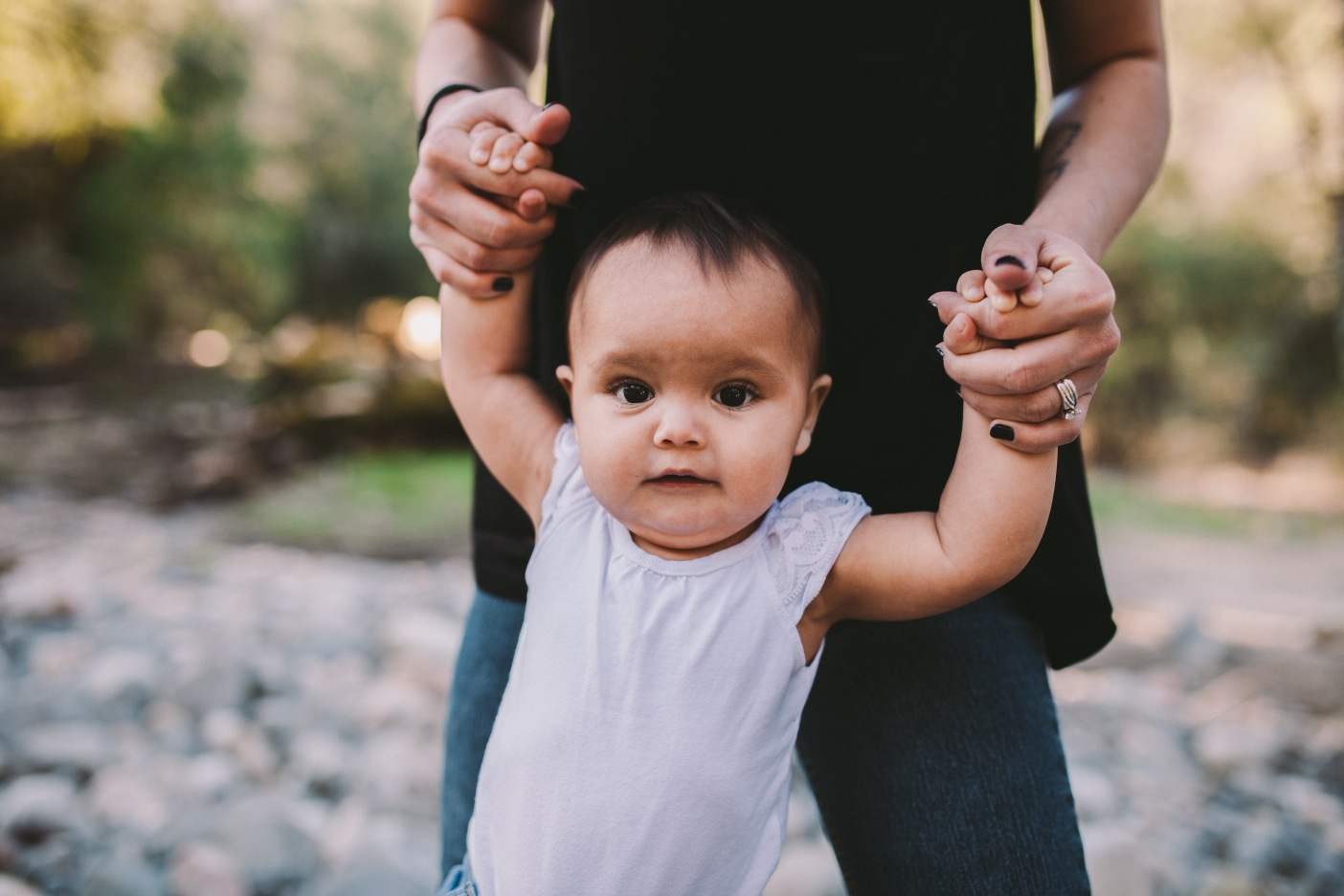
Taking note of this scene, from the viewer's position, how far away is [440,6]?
153cm

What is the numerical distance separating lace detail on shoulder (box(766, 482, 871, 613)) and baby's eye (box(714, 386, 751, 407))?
15cm

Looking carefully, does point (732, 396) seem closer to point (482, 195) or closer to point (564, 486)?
point (564, 486)

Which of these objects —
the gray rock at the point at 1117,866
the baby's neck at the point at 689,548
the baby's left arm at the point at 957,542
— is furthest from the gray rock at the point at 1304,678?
the baby's neck at the point at 689,548

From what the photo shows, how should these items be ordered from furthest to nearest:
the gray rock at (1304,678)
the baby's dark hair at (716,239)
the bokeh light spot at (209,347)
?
the bokeh light spot at (209,347) → the gray rock at (1304,678) → the baby's dark hair at (716,239)

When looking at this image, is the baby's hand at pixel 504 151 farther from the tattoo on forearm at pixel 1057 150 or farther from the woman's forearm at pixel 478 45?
the tattoo on forearm at pixel 1057 150

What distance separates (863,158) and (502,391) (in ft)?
1.90

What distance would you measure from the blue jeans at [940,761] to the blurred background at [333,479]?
1208 mm

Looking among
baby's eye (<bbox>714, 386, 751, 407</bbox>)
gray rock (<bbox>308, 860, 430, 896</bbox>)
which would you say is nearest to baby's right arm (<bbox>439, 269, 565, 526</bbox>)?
baby's eye (<bbox>714, 386, 751, 407</bbox>)

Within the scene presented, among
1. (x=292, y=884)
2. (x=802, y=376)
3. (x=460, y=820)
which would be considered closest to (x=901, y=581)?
(x=802, y=376)

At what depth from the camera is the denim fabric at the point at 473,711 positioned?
1.28 metres

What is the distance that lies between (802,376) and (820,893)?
5.35 feet

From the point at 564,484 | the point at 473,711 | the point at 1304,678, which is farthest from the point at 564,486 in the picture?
the point at 1304,678

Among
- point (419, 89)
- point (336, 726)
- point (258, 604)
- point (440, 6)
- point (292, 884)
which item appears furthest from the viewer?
point (258, 604)

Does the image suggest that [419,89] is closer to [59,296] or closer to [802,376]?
[802,376]
